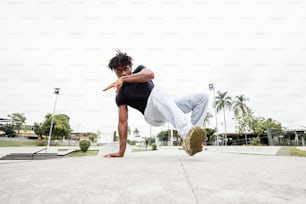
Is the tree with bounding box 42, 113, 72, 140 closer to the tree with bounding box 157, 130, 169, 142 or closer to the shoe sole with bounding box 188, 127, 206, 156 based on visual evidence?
the shoe sole with bounding box 188, 127, 206, 156

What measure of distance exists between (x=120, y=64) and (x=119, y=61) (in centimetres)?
5

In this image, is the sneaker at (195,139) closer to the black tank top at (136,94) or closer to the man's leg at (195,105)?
the man's leg at (195,105)

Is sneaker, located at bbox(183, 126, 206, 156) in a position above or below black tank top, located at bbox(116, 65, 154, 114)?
below

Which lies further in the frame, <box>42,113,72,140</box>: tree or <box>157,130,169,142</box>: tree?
<box>157,130,169,142</box>: tree

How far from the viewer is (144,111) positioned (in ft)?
8.30

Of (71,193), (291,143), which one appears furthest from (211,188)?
(291,143)

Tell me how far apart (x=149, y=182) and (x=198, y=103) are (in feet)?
5.70

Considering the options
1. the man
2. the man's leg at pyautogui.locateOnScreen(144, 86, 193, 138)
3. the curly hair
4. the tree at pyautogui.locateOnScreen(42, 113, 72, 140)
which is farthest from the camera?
the tree at pyautogui.locateOnScreen(42, 113, 72, 140)

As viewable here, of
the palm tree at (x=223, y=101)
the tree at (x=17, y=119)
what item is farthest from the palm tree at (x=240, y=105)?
the tree at (x=17, y=119)

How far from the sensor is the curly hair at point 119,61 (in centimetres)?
270

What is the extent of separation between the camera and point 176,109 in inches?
83.7

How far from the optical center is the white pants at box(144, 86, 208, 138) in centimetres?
205

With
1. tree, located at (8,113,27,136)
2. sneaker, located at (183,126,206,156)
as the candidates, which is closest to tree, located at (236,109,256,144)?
sneaker, located at (183,126,206,156)

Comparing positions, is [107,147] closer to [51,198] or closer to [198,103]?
[198,103]
